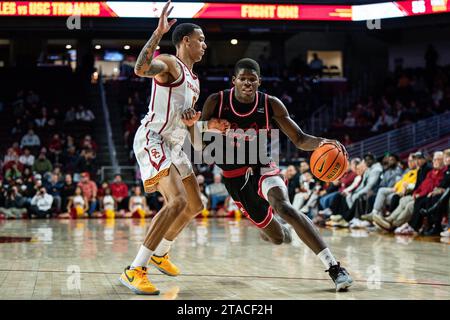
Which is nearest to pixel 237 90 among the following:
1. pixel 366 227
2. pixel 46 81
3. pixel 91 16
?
pixel 366 227

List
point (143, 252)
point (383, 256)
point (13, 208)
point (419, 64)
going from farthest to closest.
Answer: point (419, 64)
point (13, 208)
point (383, 256)
point (143, 252)

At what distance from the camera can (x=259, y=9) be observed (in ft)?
73.3

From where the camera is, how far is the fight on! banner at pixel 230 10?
21391mm

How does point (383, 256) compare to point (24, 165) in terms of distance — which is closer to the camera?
point (383, 256)

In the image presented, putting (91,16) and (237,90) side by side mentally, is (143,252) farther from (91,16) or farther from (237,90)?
(91,16)

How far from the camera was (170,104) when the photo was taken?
5.75m

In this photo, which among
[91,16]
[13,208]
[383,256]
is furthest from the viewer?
[91,16]

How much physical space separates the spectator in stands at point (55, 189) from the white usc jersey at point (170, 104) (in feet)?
38.2

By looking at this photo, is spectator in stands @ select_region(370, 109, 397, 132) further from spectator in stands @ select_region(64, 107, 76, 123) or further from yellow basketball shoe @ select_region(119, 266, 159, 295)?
yellow basketball shoe @ select_region(119, 266, 159, 295)

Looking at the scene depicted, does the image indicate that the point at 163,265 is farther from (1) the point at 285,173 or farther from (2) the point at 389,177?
(1) the point at 285,173

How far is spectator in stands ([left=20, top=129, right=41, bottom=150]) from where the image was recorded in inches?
808

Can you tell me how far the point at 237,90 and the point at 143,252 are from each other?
1606 millimetres

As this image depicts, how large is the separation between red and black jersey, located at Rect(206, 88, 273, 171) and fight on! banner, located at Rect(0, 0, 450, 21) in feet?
49.5

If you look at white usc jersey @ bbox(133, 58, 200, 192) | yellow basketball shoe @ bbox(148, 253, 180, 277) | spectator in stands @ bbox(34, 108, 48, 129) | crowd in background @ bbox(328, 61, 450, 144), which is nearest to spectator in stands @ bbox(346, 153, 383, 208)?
crowd in background @ bbox(328, 61, 450, 144)
